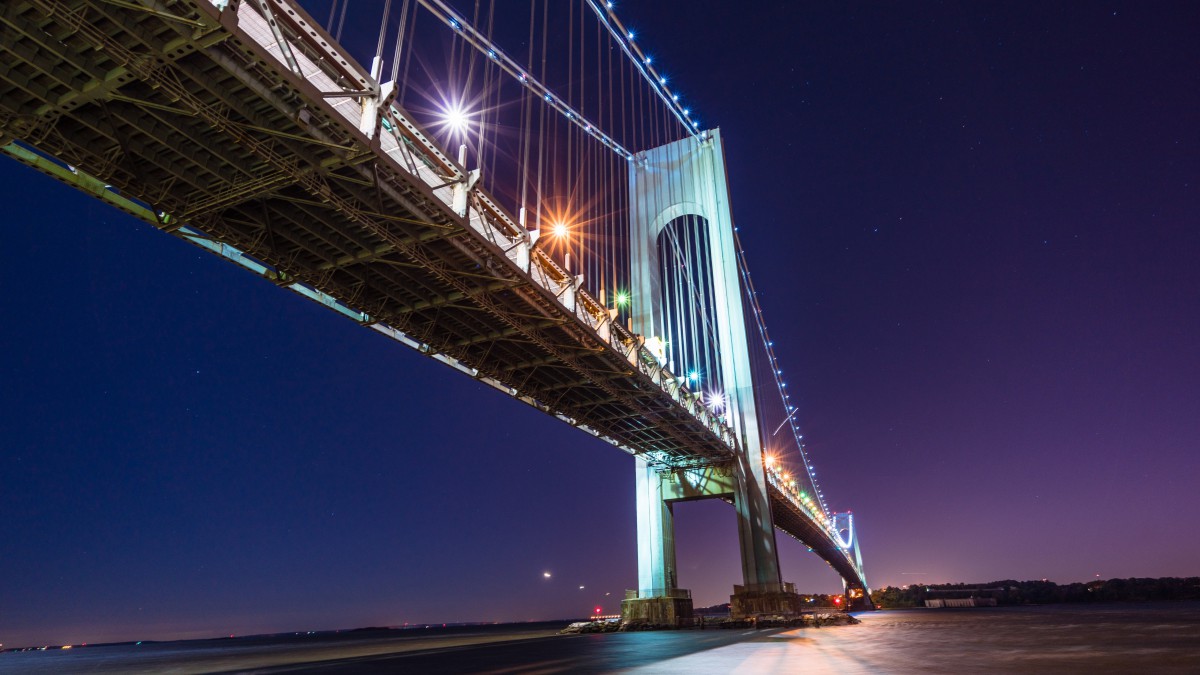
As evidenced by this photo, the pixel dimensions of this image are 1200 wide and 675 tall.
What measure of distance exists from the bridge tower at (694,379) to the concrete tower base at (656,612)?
57mm

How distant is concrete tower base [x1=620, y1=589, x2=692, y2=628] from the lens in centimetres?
3647

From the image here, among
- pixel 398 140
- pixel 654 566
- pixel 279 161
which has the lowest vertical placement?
pixel 654 566

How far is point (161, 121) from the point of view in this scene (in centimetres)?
1202

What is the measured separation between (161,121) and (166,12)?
3480 mm

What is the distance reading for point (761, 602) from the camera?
38000 mm

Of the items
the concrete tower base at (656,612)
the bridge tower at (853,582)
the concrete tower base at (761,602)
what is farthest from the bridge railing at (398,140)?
the bridge tower at (853,582)

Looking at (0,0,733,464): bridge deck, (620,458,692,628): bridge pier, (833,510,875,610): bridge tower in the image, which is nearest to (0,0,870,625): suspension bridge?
(0,0,733,464): bridge deck

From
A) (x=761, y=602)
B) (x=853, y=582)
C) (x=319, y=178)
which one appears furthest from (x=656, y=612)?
(x=853, y=582)

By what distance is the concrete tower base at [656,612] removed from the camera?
3647 cm

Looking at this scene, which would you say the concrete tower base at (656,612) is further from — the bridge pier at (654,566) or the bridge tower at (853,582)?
the bridge tower at (853,582)

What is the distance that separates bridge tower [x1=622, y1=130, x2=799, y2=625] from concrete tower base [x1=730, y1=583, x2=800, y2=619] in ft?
0.19

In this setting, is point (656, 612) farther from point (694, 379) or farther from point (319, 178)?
point (319, 178)

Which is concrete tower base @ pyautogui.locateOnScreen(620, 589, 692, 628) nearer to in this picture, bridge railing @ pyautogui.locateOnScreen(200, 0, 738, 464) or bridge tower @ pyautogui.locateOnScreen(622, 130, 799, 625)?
bridge tower @ pyautogui.locateOnScreen(622, 130, 799, 625)

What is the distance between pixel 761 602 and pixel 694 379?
13591 mm
